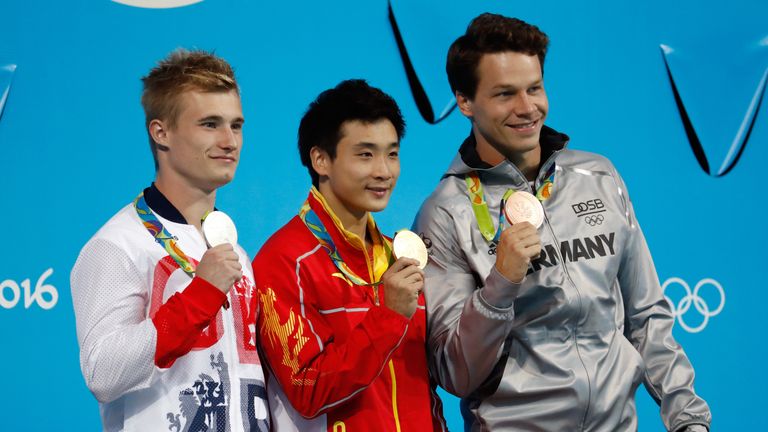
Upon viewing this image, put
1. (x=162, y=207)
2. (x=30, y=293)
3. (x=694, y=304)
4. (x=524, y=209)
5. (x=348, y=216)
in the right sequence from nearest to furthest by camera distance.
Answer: (x=162, y=207) → (x=524, y=209) → (x=348, y=216) → (x=30, y=293) → (x=694, y=304)

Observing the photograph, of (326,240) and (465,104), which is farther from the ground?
(465,104)

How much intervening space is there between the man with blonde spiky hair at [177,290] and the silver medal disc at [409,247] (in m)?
0.32

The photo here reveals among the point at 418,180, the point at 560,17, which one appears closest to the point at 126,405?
the point at 418,180

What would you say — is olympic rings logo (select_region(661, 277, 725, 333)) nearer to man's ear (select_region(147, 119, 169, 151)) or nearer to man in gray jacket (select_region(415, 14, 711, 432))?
man in gray jacket (select_region(415, 14, 711, 432))

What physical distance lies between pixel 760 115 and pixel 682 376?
1.70 m

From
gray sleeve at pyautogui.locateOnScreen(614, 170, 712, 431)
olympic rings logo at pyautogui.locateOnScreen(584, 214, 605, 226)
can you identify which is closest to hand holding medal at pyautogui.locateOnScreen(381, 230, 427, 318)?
olympic rings logo at pyautogui.locateOnScreen(584, 214, 605, 226)

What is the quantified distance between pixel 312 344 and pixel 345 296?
0.14 meters

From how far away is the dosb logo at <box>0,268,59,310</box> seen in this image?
2885 millimetres

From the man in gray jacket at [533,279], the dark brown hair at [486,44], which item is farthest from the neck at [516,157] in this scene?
the dark brown hair at [486,44]

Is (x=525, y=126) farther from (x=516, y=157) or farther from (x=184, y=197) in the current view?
(x=184, y=197)

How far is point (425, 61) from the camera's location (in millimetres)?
3264

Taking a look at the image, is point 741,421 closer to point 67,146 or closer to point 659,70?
point 659,70

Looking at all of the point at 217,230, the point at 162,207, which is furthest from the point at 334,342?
the point at 162,207

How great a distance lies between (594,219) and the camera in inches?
86.7
